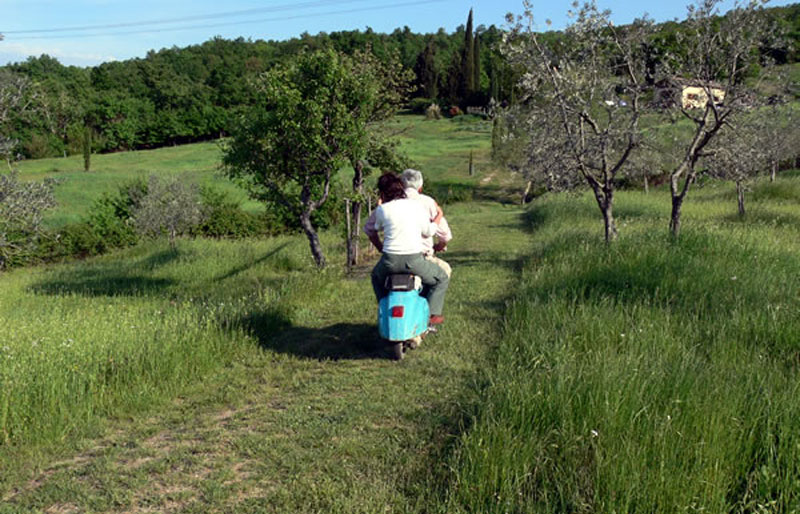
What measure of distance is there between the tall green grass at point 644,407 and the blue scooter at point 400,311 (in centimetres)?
107

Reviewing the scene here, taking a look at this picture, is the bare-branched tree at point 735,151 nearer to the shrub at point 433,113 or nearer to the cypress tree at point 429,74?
the shrub at point 433,113

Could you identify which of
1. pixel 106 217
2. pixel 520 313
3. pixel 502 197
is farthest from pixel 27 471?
pixel 502 197

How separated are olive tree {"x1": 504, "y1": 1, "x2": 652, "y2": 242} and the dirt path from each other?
20.8 ft

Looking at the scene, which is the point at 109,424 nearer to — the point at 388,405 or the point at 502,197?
the point at 388,405

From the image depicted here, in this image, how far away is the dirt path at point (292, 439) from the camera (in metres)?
3.93

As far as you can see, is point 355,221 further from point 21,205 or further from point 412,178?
point 412,178

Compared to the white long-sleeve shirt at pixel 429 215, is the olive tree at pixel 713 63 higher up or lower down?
higher up

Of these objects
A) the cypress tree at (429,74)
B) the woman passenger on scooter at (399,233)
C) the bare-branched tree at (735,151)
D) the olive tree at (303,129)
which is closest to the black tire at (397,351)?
the woman passenger on scooter at (399,233)

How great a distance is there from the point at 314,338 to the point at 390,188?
91.3 inches

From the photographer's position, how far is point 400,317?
6496mm

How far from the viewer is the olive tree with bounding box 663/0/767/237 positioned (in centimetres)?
1173

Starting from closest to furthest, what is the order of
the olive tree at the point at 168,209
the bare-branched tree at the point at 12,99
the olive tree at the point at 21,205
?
the bare-branched tree at the point at 12,99, the olive tree at the point at 21,205, the olive tree at the point at 168,209

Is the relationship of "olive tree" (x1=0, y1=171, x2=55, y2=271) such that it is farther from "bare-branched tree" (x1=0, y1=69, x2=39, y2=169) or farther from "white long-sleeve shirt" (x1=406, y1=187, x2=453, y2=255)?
"white long-sleeve shirt" (x1=406, y1=187, x2=453, y2=255)

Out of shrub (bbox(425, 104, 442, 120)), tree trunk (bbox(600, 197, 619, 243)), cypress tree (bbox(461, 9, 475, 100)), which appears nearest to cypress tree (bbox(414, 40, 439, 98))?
cypress tree (bbox(461, 9, 475, 100))
